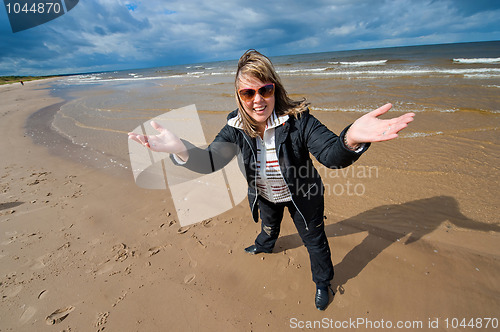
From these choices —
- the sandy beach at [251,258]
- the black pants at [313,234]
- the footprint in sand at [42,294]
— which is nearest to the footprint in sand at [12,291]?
the sandy beach at [251,258]

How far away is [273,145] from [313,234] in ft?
3.16

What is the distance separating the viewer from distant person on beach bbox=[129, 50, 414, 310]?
159 cm

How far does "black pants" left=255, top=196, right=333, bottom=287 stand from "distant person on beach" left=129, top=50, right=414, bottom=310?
0.4 inches

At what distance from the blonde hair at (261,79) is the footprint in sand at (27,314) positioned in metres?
3.07

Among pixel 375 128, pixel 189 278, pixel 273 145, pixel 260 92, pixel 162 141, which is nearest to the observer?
pixel 375 128

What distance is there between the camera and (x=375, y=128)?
1.27m

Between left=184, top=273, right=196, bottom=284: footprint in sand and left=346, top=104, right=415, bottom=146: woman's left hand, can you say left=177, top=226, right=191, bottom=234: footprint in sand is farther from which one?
left=346, top=104, right=415, bottom=146: woman's left hand

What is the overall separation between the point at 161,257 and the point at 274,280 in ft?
5.14

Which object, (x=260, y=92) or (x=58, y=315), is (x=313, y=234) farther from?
(x=58, y=315)

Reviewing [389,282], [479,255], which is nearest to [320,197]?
[389,282]

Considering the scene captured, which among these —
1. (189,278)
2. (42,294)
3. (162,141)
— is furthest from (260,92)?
(42,294)

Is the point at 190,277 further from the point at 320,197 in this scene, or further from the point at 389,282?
the point at 389,282

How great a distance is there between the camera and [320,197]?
205 centimetres

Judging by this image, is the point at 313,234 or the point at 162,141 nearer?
the point at 162,141
